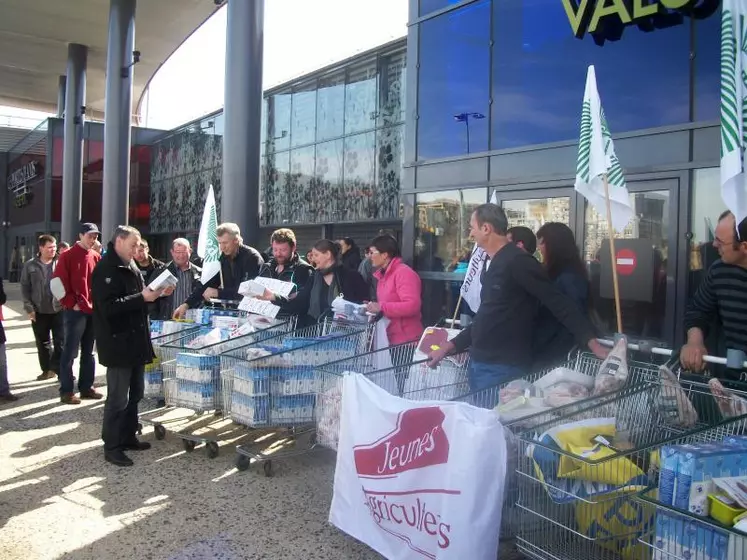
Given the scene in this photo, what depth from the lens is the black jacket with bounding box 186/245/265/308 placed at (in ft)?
24.1

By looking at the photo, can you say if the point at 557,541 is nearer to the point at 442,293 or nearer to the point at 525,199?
the point at 525,199

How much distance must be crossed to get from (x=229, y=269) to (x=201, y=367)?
6.05 feet

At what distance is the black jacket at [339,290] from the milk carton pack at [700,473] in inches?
156

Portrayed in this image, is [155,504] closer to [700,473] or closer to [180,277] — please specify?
[700,473]

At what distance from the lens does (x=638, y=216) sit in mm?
5551

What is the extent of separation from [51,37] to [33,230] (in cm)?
1250

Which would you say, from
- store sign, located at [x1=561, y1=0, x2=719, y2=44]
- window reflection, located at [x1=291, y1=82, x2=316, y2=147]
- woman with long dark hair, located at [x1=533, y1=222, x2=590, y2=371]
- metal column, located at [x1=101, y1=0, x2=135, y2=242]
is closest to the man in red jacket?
woman with long dark hair, located at [x1=533, y1=222, x2=590, y2=371]

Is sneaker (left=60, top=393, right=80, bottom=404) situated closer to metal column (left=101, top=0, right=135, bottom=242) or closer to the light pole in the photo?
the light pole

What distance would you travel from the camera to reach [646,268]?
214 inches

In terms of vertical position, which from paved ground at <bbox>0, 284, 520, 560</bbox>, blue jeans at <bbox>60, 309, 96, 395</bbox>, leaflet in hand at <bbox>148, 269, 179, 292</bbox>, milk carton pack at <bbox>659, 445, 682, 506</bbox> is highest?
leaflet in hand at <bbox>148, 269, 179, 292</bbox>

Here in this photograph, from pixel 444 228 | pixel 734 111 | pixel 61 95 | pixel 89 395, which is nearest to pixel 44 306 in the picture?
pixel 89 395

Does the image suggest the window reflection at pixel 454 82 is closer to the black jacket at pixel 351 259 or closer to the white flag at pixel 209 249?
the black jacket at pixel 351 259

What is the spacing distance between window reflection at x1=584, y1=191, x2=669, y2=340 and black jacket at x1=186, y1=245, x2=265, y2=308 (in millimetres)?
3707

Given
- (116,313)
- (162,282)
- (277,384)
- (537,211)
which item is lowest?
(277,384)
